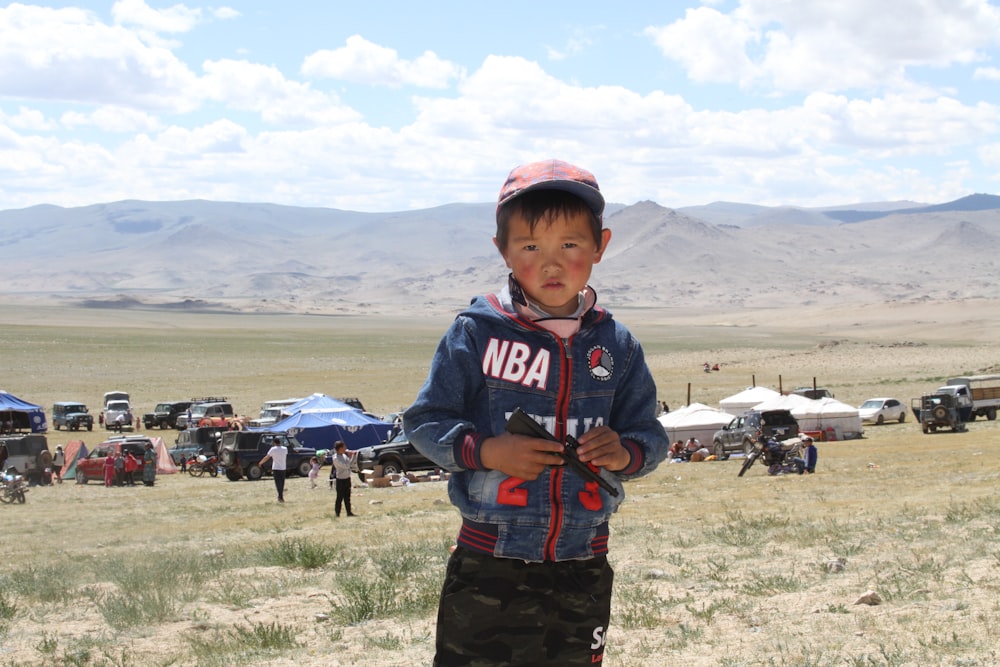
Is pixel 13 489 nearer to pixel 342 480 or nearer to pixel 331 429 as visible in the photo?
pixel 342 480

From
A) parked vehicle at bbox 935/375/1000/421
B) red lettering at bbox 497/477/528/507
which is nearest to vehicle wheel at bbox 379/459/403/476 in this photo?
parked vehicle at bbox 935/375/1000/421

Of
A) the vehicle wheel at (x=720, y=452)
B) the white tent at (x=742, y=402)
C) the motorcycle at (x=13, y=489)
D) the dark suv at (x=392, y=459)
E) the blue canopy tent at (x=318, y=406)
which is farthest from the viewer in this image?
the white tent at (x=742, y=402)

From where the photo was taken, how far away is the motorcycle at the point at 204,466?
31781mm

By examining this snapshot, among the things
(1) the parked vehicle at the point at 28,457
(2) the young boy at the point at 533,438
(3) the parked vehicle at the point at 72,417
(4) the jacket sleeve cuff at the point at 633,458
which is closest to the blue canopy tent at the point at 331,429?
(1) the parked vehicle at the point at 28,457

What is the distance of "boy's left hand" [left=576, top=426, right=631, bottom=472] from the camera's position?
10.7 ft

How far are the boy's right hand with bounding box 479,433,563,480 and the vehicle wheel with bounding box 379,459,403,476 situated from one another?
81.8ft

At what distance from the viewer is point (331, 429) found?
34.2 metres

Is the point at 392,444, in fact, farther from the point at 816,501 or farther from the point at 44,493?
the point at 816,501

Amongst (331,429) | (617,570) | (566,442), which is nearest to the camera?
(566,442)

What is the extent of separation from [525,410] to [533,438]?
0.62 ft

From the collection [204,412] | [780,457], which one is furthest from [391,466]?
[204,412]

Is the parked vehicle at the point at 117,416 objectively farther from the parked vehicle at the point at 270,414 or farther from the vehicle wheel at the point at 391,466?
the vehicle wheel at the point at 391,466

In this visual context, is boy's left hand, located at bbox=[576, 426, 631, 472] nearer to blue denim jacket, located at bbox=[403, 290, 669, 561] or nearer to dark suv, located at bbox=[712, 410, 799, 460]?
blue denim jacket, located at bbox=[403, 290, 669, 561]

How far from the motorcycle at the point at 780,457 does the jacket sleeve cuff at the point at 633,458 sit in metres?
20.2
